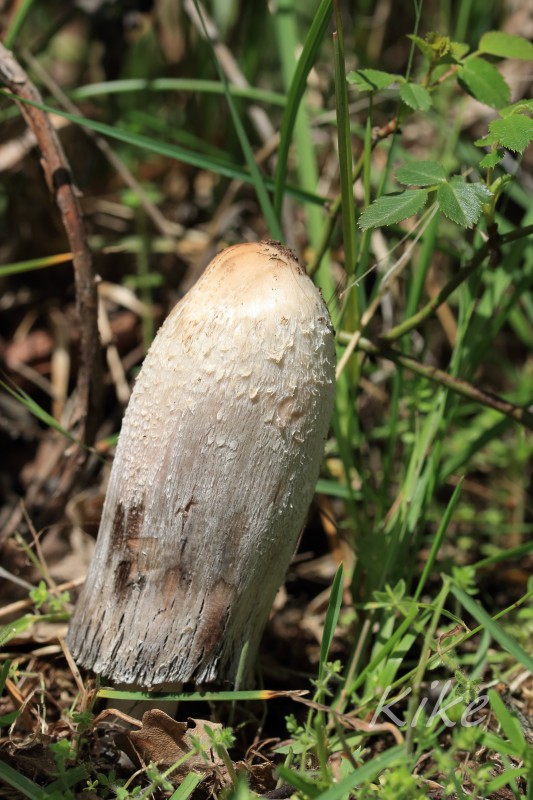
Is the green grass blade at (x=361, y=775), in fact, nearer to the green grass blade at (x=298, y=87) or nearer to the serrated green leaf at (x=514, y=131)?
the serrated green leaf at (x=514, y=131)

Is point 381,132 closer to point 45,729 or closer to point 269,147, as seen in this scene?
point 269,147

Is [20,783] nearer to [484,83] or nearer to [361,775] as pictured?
[361,775]

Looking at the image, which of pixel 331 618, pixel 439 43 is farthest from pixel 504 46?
pixel 331 618

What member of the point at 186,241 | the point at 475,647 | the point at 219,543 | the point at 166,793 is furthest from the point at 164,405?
the point at 186,241

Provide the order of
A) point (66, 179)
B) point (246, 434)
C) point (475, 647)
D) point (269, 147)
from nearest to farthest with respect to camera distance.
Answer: point (246, 434) < point (66, 179) < point (475, 647) < point (269, 147)

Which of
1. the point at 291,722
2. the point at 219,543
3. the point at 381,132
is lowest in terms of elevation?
the point at 291,722

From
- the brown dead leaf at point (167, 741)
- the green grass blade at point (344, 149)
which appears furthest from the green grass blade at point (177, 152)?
the brown dead leaf at point (167, 741)

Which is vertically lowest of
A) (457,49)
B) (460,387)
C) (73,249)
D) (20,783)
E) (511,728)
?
(20,783)
